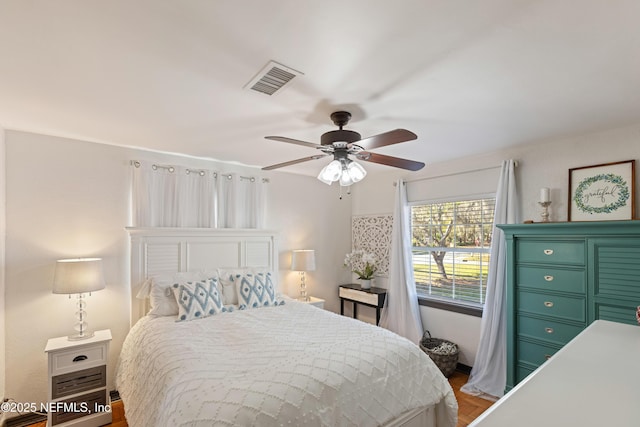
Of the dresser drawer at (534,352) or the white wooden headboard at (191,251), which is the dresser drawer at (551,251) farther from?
the white wooden headboard at (191,251)

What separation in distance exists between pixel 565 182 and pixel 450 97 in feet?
5.71

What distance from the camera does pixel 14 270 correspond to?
104 inches

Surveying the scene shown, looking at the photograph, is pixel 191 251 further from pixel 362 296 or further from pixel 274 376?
pixel 362 296

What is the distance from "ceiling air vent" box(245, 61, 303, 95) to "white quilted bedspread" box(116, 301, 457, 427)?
63.4 inches

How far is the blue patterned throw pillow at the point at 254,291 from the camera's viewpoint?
319cm

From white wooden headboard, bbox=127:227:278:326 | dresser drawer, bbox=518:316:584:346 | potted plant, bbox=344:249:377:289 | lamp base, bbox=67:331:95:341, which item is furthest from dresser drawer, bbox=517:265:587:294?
lamp base, bbox=67:331:95:341

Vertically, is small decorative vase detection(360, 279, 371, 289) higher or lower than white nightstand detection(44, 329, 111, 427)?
higher

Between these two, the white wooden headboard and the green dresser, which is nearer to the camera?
the green dresser

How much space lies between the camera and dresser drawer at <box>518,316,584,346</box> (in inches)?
99.6

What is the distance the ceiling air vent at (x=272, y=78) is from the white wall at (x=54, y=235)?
2055 millimetres

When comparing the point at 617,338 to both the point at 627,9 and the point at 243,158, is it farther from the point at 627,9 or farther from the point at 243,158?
the point at 243,158

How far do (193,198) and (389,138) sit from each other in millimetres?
2512

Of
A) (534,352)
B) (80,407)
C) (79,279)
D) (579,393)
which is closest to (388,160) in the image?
(579,393)

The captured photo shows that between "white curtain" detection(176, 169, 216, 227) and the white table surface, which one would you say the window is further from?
"white curtain" detection(176, 169, 216, 227)
